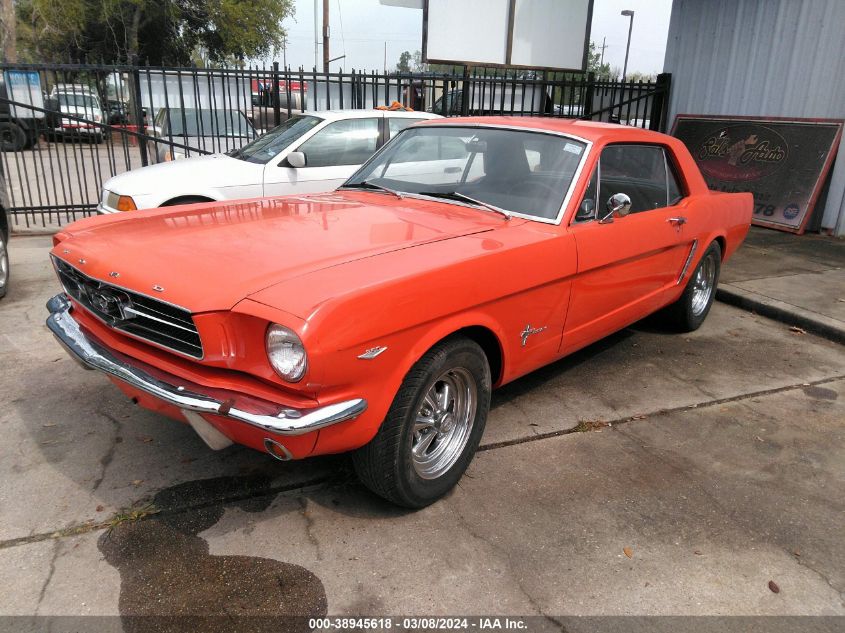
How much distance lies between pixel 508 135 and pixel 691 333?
2.71 m

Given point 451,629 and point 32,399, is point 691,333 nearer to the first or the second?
point 451,629

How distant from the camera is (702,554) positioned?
8.93 ft

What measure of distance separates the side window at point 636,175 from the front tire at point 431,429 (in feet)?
4.94

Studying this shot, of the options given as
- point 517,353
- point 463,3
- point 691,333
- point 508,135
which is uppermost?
point 463,3

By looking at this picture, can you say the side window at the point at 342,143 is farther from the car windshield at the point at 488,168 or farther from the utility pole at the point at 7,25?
the utility pole at the point at 7,25

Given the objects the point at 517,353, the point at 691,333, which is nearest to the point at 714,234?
the point at 691,333

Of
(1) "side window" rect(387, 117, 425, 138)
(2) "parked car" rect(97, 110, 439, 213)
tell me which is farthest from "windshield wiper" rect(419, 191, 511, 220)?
(1) "side window" rect(387, 117, 425, 138)

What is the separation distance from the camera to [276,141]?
708 cm

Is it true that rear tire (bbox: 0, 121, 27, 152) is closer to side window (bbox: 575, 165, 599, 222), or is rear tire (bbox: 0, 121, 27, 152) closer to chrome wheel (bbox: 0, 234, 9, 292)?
chrome wheel (bbox: 0, 234, 9, 292)

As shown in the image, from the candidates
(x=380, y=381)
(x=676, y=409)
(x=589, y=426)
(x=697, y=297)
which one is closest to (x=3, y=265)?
(x=380, y=381)

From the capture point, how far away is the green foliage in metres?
29.4

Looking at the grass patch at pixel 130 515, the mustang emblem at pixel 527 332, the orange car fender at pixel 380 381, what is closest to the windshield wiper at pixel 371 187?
the mustang emblem at pixel 527 332

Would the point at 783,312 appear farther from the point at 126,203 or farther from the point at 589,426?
the point at 126,203

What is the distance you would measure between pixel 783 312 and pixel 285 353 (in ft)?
17.0
